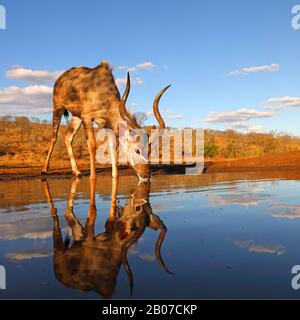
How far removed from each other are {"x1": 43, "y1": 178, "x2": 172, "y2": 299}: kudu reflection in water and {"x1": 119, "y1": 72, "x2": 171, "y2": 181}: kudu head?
3.33m

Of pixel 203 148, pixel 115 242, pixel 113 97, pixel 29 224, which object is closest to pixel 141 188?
pixel 113 97

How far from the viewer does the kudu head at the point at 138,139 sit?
973 centimetres

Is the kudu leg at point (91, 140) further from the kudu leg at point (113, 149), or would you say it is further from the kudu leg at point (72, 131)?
the kudu leg at point (72, 131)

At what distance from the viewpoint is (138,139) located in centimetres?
994

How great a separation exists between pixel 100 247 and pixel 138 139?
6.25m

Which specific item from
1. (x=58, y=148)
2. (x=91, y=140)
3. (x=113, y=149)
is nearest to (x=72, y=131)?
(x=91, y=140)

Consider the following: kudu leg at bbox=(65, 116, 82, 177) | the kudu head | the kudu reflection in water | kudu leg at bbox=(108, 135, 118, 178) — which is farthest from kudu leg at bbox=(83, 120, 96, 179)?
the kudu reflection in water

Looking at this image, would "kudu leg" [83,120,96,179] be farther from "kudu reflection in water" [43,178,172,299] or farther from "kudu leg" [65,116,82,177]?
"kudu reflection in water" [43,178,172,299]

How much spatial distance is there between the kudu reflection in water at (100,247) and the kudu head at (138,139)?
131 inches

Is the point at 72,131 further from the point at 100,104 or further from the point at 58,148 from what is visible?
the point at 58,148

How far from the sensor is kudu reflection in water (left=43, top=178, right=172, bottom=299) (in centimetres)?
300

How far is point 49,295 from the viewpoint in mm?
2748
